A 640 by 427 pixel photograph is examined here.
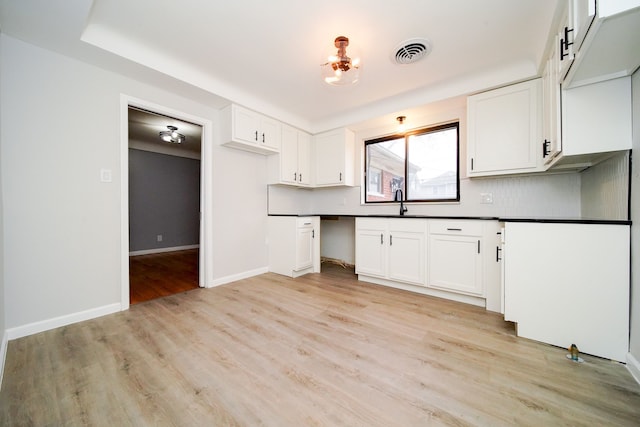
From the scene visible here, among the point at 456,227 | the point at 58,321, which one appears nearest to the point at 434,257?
the point at 456,227

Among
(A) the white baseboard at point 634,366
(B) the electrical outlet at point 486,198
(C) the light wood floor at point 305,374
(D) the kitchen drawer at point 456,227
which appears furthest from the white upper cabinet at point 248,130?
(A) the white baseboard at point 634,366

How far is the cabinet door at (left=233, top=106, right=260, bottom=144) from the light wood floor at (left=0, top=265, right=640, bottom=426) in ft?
6.81

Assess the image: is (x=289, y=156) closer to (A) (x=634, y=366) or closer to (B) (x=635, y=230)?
(B) (x=635, y=230)

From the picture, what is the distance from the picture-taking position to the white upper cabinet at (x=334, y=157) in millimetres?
3707

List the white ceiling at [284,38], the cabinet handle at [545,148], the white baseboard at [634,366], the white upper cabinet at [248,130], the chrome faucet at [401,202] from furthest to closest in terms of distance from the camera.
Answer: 1. the chrome faucet at [401,202]
2. the white upper cabinet at [248,130]
3. the cabinet handle at [545,148]
4. the white ceiling at [284,38]
5. the white baseboard at [634,366]

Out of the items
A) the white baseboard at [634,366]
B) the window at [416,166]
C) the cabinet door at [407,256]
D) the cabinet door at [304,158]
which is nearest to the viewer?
the white baseboard at [634,366]

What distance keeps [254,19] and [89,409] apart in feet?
8.59

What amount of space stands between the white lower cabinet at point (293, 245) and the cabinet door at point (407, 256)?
119 cm

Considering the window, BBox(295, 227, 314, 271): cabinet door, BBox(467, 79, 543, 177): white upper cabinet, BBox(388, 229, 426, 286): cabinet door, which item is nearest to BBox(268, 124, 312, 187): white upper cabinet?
BBox(295, 227, 314, 271): cabinet door

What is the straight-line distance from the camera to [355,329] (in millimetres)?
1876

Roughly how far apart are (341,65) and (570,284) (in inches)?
91.5

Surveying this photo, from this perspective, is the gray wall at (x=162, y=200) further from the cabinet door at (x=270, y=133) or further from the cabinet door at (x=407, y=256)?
the cabinet door at (x=407, y=256)

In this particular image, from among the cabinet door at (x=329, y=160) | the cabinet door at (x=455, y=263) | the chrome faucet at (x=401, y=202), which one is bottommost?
the cabinet door at (x=455, y=263)

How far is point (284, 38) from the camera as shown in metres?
2.01
